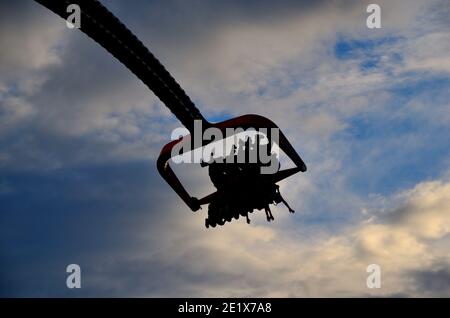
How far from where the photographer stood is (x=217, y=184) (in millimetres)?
23375

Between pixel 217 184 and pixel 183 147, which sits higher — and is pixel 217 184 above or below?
below

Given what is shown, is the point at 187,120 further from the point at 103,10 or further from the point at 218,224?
the point at 103,10

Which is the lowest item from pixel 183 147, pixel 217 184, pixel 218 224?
pixel 218 224

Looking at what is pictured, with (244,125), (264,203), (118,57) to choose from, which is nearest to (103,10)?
(118,57)

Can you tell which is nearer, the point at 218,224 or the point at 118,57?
the point at 118,57

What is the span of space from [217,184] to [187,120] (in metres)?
3.11
